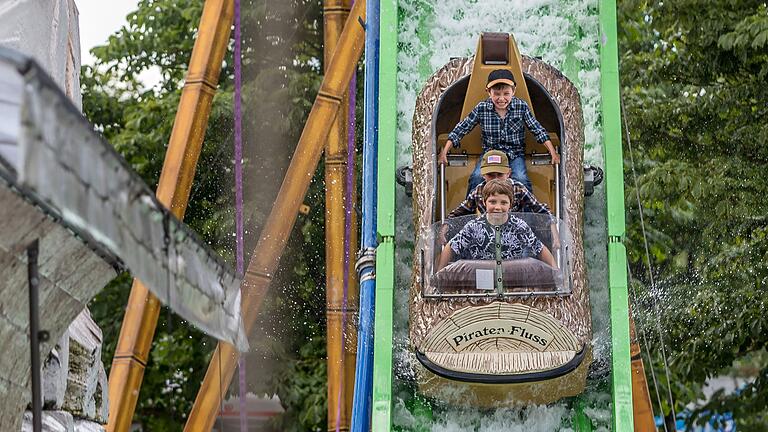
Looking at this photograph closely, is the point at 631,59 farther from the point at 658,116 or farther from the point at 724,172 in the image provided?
the point at 724,172

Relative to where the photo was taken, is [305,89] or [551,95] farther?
[305,89]

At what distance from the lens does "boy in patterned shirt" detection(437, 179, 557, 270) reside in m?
6.12

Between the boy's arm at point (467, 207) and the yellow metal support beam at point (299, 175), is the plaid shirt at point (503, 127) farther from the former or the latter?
the yellow metal support beam at point (299, 175)

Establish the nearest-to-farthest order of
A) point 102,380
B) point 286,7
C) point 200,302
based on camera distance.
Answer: point 200,302 < point 102,380 < point 286,7

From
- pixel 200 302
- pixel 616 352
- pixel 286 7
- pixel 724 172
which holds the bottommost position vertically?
pixel 200 302

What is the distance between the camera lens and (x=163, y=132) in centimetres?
1265

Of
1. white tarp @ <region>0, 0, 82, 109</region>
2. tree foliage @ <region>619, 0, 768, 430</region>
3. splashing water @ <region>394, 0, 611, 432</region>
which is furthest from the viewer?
tree foliage @ <region>619, 0, 768, 430</region>

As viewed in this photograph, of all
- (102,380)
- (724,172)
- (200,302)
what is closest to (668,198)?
(724,172)

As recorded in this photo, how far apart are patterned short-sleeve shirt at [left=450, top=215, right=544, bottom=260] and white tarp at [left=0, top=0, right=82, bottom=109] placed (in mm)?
1875

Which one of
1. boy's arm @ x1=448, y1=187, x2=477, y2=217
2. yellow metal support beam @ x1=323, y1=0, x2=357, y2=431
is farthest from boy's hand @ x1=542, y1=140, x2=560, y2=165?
yellow metal support beam @ x1=323, y1=0, x2=357, y2=431

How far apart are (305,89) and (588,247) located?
216 inches

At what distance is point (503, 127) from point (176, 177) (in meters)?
2.36

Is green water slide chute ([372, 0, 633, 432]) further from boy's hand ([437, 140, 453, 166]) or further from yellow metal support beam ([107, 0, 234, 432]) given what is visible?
yellow metal support beam ([107, 0, 234, 432])

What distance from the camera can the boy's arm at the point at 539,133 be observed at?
6651 millimetres
